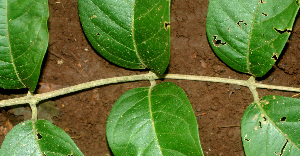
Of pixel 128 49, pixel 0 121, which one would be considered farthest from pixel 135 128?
pixel 0 121

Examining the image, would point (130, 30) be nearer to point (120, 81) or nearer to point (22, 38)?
point (120, 81)

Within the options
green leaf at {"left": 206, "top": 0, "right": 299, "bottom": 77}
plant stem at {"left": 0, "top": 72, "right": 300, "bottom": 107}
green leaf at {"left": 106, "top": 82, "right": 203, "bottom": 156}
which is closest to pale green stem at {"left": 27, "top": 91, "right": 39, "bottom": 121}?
plant stem at {"left": 0, "top": 72, "right": 300, "bottom": 107}

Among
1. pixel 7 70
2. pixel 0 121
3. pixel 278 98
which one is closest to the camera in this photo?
pixel 7 70

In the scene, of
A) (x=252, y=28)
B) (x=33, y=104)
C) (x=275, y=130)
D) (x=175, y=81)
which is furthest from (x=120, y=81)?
(x=275, y=130)

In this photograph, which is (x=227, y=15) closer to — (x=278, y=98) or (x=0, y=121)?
(x=278, y=98)

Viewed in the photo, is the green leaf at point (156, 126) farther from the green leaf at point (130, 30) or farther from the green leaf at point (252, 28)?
the green leaf at point (252, 28)
